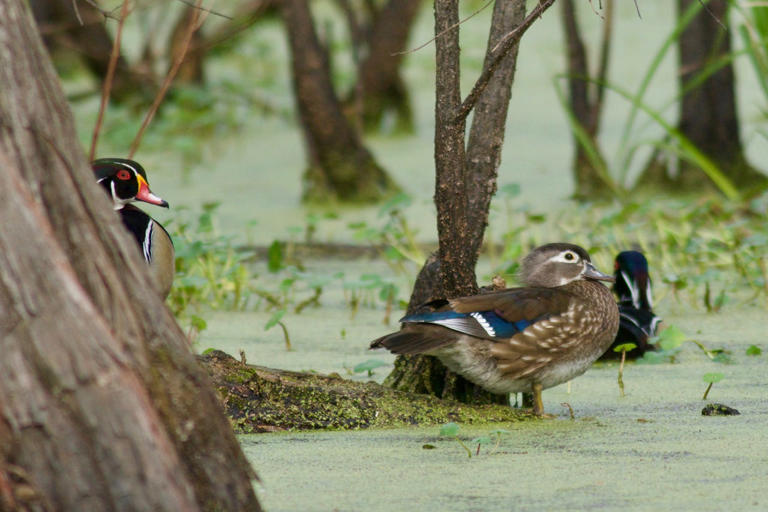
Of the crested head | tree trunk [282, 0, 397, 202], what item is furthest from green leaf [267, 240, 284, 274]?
tree trunk [282, 0, 397, 202]

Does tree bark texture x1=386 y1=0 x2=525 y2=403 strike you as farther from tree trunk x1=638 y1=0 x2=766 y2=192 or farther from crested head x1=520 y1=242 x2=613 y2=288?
tree trunk x1=638 y1=0 x2=766 y2=192

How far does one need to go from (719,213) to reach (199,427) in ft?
15.5

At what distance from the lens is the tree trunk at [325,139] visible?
7426 millimetres

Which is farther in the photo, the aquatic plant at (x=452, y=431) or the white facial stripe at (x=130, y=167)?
the white facial stripe at (x=130, y=167)

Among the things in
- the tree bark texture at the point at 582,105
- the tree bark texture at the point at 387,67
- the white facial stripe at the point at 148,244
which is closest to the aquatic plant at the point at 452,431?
the white facial stripe at the point at 148,244

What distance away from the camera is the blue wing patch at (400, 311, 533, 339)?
10.3 ft

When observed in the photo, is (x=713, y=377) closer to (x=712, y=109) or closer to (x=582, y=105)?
(x=712, y=109)

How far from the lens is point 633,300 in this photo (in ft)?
14.5

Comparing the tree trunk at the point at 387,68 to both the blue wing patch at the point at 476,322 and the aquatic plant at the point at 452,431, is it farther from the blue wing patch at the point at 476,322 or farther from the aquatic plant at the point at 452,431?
the aquatic plant at the point at 452,431

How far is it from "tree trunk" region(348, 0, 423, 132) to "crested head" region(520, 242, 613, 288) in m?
5.53

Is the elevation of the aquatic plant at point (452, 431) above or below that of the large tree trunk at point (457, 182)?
below

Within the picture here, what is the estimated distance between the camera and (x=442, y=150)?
10.1 feet

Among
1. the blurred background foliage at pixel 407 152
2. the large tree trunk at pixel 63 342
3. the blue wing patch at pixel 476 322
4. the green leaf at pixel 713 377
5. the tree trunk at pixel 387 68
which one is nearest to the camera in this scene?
the large tree trunk at pixel 63 342

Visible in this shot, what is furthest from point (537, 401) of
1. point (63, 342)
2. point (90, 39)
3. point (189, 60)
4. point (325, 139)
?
point (90, 39)
